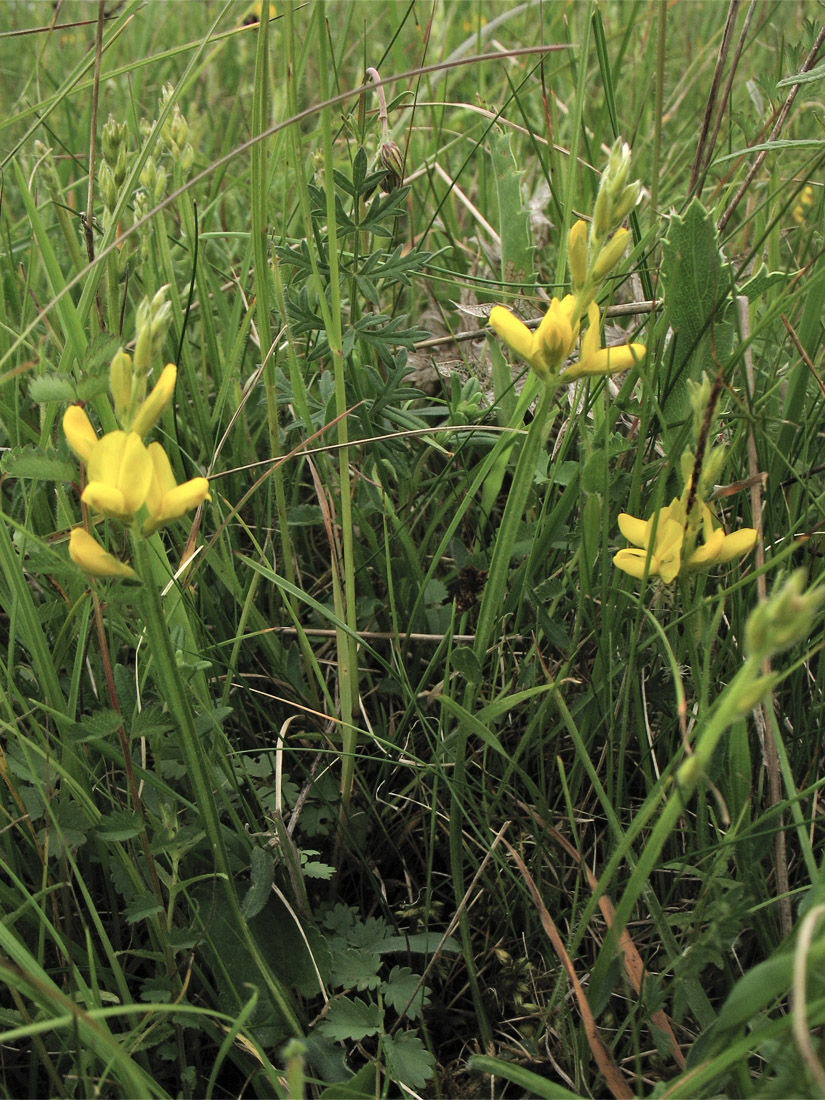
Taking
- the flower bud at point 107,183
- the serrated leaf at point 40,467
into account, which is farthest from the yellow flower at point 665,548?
the flower bud at point 107,183

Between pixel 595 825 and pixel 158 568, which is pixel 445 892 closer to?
pixel 595 825

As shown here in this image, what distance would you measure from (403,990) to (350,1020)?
0.07 metres

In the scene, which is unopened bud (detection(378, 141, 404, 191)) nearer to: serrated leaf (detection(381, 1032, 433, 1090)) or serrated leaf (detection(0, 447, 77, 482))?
serrated leaf (detection(0, 447, 77, 482))

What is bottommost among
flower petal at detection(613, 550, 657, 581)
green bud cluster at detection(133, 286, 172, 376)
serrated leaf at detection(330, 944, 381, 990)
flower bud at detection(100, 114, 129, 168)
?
serrated leaf at detection(330, 944, 381, 990)

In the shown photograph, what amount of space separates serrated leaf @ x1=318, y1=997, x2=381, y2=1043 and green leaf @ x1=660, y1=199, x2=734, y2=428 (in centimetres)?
74

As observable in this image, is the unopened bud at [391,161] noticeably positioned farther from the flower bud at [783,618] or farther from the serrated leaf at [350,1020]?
the serrated leaf at [350,1020]

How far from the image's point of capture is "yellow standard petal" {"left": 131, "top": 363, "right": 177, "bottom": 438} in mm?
682

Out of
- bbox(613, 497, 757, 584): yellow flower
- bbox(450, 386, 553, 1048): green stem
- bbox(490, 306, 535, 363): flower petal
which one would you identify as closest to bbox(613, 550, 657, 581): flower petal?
bbox(613, 497, 757, 584): yellow flower

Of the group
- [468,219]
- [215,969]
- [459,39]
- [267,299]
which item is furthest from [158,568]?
[459,39]

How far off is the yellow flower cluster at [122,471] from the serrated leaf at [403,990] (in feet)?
1.88

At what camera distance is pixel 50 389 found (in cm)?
79

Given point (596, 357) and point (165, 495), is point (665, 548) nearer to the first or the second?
point (596, 357)

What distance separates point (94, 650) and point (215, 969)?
45cm

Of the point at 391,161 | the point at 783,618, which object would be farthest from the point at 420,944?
the point at 391,161
